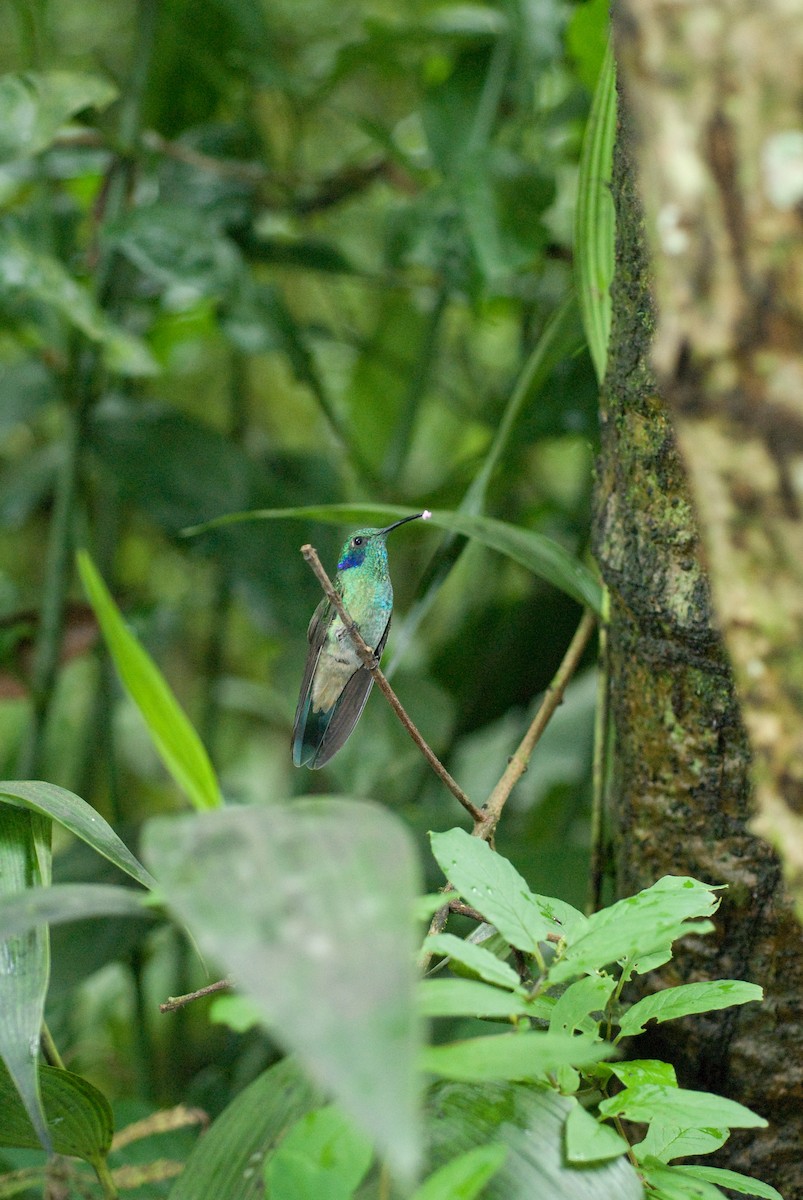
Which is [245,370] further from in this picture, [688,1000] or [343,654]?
[688,1000]

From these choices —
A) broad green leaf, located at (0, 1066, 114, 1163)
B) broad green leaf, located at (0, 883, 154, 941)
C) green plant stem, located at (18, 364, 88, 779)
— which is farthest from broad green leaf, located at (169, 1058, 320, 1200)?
green plant stem, located at (18, 364, 88, 779)

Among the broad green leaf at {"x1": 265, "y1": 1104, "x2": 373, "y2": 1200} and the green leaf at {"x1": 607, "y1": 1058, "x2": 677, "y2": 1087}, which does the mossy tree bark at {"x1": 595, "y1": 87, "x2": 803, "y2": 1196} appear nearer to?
the green leaf at {"x1": 607, "y1": 1058, "x2": 677, "y2": 1087}

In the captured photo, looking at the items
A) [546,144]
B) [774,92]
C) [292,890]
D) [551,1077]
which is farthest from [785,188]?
[546,144]

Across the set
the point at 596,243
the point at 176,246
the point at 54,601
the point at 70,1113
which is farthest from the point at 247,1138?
the point at 176,246

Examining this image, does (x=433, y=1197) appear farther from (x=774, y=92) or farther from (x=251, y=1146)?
(x=774, y=92)

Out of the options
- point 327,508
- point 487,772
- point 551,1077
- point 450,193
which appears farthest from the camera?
point 487,772

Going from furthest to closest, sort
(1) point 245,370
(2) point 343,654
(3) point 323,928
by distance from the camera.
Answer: (1) point 245,370
(2) point 343,654
(3) point 323,928
